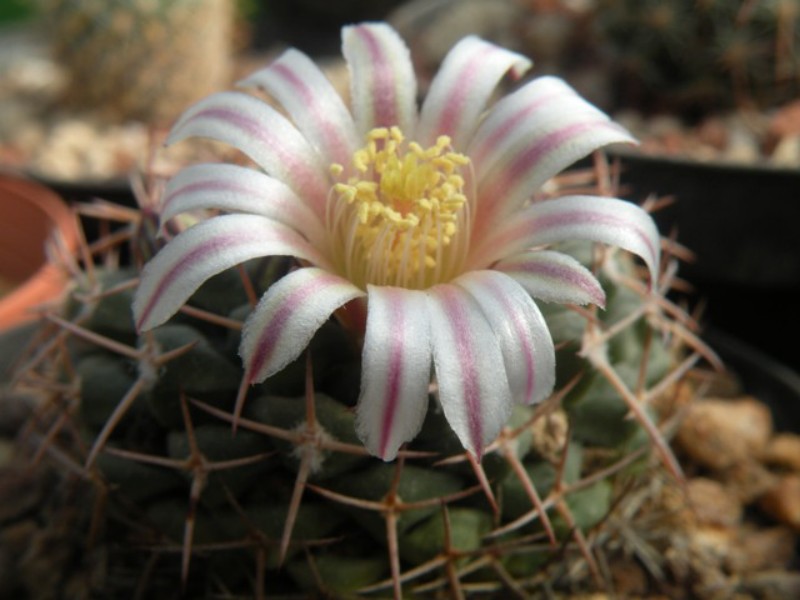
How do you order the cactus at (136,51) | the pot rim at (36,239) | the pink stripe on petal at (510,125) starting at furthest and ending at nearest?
the cactus at (136,51), the pot rim at (36,239), the pink stripe on petal at (510,125)

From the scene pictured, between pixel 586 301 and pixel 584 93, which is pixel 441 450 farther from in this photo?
pixel 584 93

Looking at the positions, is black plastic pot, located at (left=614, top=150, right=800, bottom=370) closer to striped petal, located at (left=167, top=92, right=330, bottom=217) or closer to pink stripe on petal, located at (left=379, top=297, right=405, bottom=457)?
striped petal, located at (left=167, top=92, right=330, bottom=217)

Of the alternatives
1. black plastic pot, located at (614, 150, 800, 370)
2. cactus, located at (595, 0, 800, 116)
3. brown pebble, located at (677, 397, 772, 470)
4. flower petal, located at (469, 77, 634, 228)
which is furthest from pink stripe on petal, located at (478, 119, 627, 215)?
cactus, located at (595, 0, 800, 116)

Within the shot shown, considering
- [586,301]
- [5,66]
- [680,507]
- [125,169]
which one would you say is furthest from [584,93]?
[5,66]

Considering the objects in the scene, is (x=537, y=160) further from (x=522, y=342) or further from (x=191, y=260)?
(x=191, y=260)

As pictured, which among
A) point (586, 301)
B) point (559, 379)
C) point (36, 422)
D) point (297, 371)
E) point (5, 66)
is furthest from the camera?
point (5, 66)

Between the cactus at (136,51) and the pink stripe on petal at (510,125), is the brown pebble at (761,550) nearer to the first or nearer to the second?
the pink stripe on petal at (510,125)

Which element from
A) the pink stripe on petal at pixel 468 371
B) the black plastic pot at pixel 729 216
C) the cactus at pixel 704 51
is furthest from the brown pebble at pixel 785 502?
the cactus at pixel 704 51
